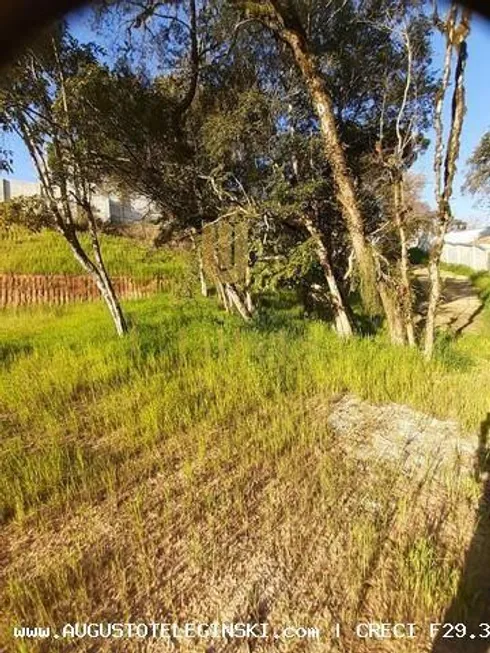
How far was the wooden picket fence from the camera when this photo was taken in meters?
13.6

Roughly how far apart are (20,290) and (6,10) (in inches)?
519

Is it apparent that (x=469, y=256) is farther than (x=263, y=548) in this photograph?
Yes

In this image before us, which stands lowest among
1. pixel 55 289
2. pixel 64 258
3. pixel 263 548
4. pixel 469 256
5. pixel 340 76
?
pixel 263 548

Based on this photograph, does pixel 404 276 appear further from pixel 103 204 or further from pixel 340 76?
pixel 103 204

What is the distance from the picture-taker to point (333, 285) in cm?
804

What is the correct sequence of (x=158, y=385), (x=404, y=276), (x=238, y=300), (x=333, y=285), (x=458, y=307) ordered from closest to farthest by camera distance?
(x=158, y=385), (x=404, y=276), (x=333, y=285), (x=238, y=300), (x=458, y=307)

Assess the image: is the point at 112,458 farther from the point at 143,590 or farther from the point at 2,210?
the point at 2,210

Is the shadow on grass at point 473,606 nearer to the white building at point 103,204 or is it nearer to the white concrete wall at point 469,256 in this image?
the white concrete wall at point 469,256

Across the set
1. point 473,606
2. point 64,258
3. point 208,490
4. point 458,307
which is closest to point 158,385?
point 208,490

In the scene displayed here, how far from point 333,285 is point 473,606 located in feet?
21.6

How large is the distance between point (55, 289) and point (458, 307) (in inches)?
506

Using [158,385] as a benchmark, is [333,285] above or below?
above

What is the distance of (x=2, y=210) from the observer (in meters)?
6.22

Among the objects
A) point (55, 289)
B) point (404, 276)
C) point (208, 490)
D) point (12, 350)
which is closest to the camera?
point (208, 490)
